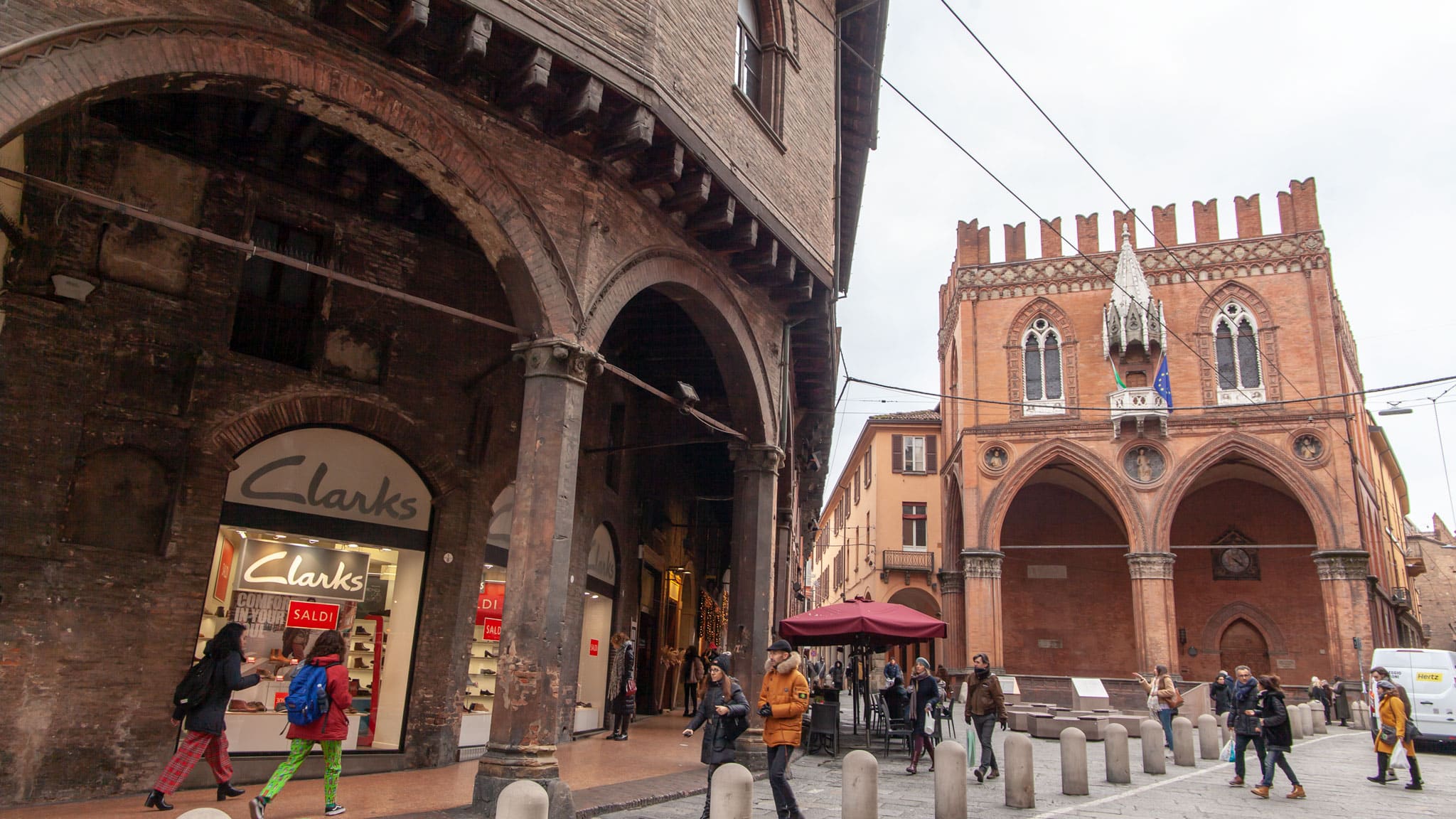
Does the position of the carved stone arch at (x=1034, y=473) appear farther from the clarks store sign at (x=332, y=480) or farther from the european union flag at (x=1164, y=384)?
the clarks store sign at (x=332, y=480)

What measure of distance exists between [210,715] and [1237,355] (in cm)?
3093

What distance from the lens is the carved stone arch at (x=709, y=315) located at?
30.1ft

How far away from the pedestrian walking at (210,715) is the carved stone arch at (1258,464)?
28147mm

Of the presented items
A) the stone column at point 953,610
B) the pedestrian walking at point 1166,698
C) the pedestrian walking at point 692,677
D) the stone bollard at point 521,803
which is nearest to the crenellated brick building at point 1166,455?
the stone column at point 953,610

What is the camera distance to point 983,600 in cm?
3039

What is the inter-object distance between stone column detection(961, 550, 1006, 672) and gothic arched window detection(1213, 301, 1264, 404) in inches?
348

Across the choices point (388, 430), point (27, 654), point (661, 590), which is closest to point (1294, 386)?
point (661, 590)

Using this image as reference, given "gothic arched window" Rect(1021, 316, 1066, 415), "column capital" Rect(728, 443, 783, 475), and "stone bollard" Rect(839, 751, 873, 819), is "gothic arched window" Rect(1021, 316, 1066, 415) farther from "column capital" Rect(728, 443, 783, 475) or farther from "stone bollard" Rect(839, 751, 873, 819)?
"stone bollard" Rect(839, 751, 873, 819)

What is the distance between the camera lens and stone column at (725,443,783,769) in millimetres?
11383

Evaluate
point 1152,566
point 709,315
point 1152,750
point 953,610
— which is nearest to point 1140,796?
point 1152,750

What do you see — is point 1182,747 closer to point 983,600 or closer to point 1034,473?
point 983,600

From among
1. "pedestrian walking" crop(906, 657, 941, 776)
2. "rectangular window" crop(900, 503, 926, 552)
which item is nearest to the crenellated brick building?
"rectangular window" crop(900, 503, 926, 552)

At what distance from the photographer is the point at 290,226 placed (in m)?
9.80

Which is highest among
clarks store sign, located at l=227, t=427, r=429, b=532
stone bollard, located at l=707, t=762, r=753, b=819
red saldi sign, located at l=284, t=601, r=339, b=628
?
clarks store sign, located at l=227, t=427, r=429, b=532
